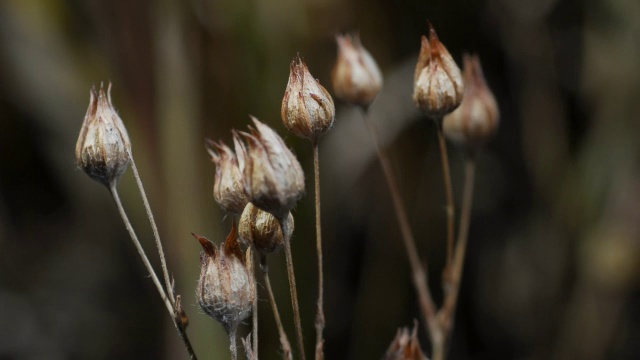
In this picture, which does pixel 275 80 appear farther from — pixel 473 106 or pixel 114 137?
pixel 114 137

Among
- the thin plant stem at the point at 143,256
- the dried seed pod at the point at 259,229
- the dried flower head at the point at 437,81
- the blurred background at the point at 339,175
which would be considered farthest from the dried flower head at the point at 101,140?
the blurred background at the point at 339,175

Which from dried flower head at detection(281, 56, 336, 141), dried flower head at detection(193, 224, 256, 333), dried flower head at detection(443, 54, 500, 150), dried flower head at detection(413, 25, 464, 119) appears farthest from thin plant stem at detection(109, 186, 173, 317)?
dried flower head at detection(443, 54, 500, 150)

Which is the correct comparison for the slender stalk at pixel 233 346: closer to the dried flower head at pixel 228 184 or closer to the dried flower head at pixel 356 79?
the dried flower head at pixel 228 184

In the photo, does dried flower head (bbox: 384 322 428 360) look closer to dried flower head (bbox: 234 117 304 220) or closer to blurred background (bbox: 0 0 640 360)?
dried flower head (bbox: 234 117 304 220)

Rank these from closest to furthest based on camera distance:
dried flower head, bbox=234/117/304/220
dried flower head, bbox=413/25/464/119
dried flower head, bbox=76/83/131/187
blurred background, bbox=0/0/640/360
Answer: dried flower head, bbox=234/117/304/220
dried flower head, bbox=76/83/131/187
dried flower head, bbox=413/25/464/119
blurred background, bbox=0/0/640/360

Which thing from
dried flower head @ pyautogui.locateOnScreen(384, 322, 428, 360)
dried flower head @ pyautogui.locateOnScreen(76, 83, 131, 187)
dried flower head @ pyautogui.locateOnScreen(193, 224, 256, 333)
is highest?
dried flower head @ pyautogui.locateOnScreen(76, 83, 131, 187)

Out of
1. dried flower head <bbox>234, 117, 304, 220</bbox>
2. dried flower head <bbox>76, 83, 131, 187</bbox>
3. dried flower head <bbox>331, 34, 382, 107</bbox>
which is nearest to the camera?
dried flower head <bbox>234, 117, 304, 220</bbox>
